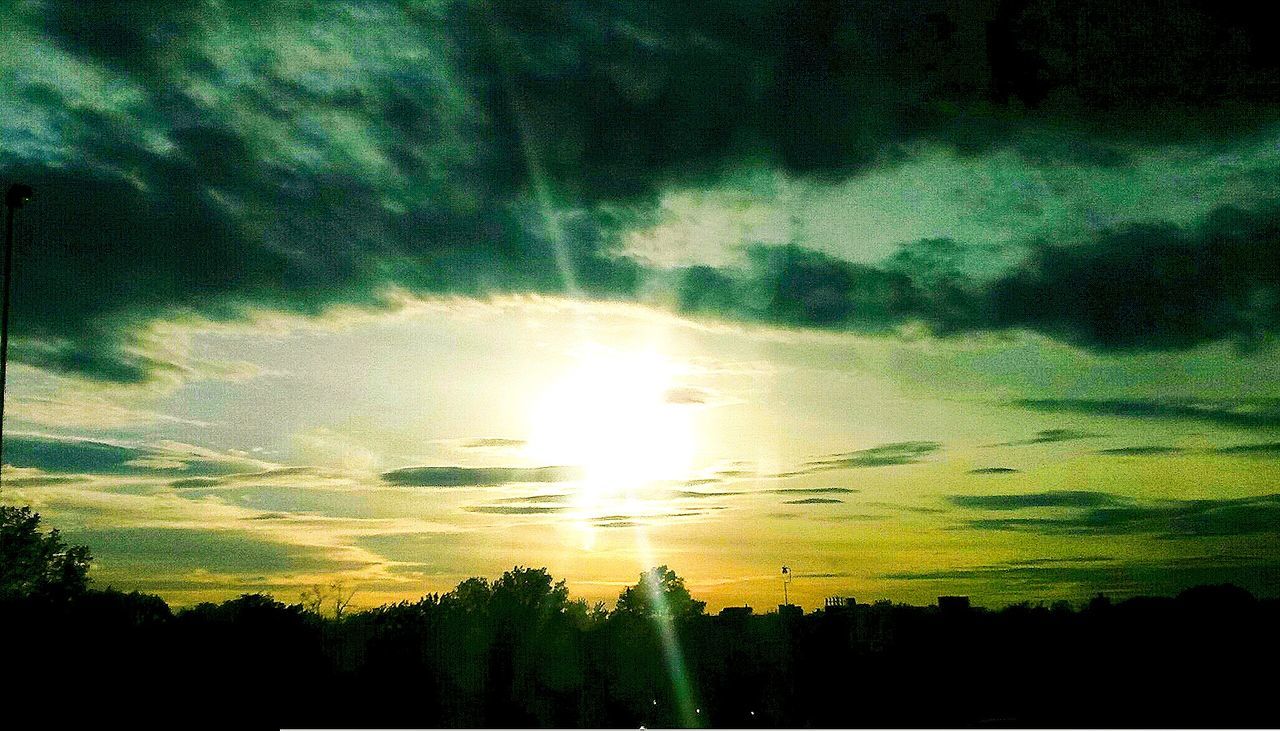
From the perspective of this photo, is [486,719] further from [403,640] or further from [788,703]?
[788,703]

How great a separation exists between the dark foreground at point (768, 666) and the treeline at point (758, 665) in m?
0.14

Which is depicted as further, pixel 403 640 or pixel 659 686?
pixel 659 686

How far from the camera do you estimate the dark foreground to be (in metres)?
52.9

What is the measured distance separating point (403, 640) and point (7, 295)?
55.7m

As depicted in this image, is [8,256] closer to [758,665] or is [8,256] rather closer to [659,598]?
[758,665]

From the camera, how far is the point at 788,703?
77.2 metres

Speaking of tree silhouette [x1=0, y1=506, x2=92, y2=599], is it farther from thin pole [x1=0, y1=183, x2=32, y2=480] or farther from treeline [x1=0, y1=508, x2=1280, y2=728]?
thin pole [x1=0, y1=183, x2=32, y2=480]

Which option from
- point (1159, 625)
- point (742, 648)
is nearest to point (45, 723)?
point (742, 648)

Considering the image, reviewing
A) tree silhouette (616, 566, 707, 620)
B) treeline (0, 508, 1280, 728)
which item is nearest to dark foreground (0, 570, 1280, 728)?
treeline (0, 508, 1280, 728)

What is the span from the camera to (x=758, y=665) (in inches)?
3253

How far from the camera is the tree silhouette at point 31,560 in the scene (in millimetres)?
68000

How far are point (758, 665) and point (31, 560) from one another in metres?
51.8

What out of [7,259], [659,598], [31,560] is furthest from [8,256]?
[659,598]

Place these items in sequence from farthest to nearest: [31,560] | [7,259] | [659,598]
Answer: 1. [659,598]
2. [31,560]
3. [7,259]
